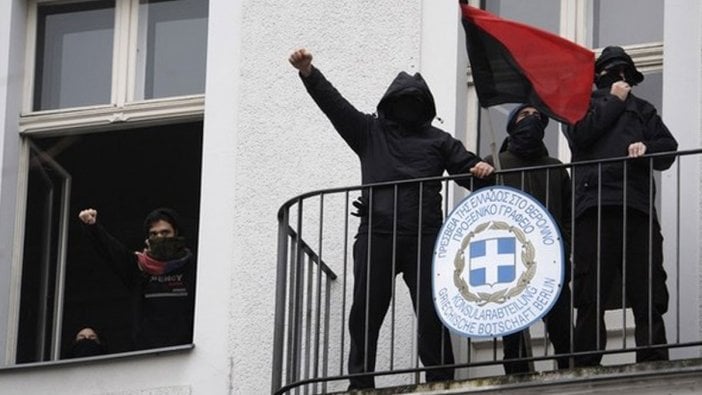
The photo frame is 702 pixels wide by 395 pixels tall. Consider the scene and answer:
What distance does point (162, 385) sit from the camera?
16516 mm

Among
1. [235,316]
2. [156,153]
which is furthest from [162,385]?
[156,153]

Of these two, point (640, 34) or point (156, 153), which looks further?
point (156, 153)

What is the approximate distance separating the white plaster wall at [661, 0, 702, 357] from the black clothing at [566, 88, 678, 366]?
263 mm

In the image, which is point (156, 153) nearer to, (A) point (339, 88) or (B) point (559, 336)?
(A) point (339, 88)

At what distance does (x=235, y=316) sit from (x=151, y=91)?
171 cm

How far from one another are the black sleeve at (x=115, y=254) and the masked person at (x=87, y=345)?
33 centimetres

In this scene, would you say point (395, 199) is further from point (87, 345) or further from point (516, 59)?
point (87, 345)

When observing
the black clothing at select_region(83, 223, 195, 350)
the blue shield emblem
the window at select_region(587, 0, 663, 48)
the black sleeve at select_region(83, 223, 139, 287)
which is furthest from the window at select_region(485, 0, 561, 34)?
the black sleeve at select_region(83, 223, 139, 287)

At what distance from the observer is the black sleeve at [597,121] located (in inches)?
605

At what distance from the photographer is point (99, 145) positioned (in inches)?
707

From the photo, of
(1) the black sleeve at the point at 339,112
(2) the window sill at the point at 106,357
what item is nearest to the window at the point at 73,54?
(2) the window sill at the point at 106,357

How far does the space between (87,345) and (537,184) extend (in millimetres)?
2813

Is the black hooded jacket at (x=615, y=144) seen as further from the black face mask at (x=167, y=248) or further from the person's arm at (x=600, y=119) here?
the black face mask at (x=167, y=248)

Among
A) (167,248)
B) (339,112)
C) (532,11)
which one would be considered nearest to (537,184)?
(339,112)
